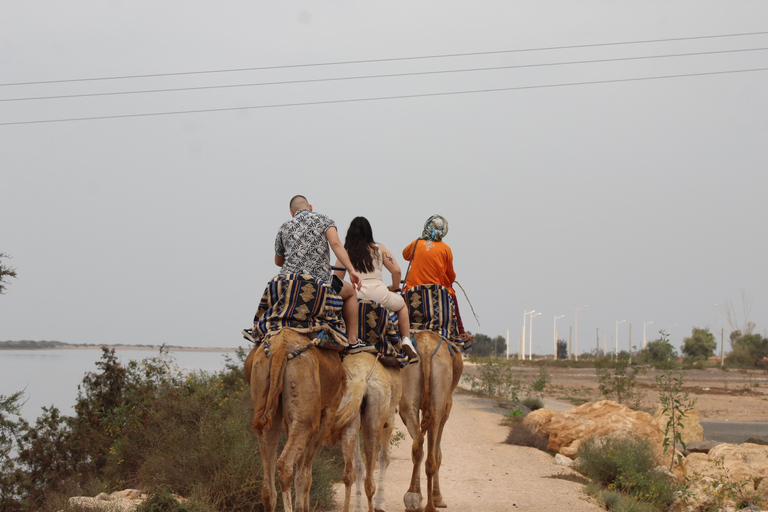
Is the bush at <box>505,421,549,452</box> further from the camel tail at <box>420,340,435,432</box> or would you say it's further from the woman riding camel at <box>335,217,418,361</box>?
the woman riding camel at <box>335,217,418,361</box>

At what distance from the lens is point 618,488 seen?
12297 millimetres

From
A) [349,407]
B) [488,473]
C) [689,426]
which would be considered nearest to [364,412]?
[349,407]

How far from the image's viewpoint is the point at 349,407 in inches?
283

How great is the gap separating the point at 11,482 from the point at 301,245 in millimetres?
10642

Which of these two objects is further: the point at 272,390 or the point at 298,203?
the point at 298,203

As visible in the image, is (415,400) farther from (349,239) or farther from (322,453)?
(322,453)

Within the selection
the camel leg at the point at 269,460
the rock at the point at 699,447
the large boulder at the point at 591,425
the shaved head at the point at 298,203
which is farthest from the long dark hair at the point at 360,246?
the rock at the point at 699,447

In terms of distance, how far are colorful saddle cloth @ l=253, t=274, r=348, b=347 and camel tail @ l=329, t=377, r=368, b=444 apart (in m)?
0.75

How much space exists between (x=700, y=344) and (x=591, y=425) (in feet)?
308

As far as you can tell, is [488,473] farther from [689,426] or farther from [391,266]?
[689,426]

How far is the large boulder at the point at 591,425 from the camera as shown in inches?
590

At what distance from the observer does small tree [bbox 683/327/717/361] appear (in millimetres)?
100062

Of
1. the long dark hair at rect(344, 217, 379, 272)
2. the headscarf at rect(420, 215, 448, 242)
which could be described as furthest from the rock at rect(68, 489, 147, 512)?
the headscarf at rect(420, 215, 448, 242)

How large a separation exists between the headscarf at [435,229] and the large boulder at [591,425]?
23.4 feet
